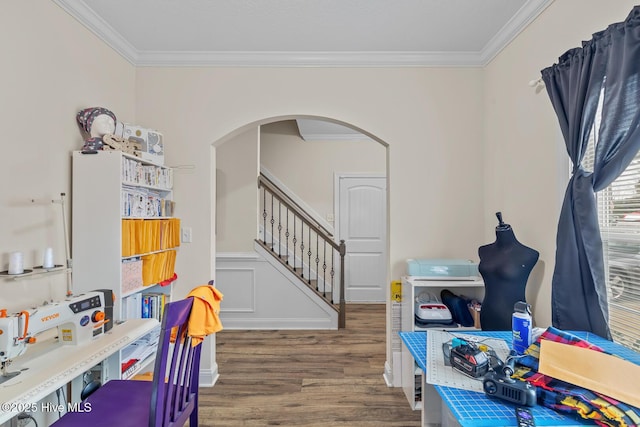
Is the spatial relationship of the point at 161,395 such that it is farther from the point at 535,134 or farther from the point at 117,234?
the point at 535,134

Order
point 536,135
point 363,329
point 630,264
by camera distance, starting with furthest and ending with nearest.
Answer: point 363,329, point 536,135, point 630,264

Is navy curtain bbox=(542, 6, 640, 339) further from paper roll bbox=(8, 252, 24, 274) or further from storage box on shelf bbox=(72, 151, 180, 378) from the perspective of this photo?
paper roll bbox=(8, 252, 24, 274)

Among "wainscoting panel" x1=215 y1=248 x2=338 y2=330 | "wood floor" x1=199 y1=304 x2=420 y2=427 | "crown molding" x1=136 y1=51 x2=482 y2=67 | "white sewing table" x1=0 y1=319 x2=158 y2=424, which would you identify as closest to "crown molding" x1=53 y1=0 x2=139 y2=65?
"crown molding" x1=136 y1=51 x2=482 y2=67

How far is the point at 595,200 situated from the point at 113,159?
8.75 ft

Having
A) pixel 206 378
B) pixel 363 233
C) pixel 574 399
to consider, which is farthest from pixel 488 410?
pixel 363 233

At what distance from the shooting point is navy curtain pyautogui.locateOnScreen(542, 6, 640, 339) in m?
1.38

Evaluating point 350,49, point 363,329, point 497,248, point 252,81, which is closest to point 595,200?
point 497,248

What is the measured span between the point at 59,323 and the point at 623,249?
8.58 feet

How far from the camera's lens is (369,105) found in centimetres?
281

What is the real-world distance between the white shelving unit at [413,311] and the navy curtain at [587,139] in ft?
2.59

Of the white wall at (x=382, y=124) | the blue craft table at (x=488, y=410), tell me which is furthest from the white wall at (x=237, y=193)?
the blue craft table at (x=488, y=410)

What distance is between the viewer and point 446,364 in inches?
54.1

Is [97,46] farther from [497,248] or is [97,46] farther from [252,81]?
[497,248]

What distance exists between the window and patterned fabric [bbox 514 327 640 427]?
0.51 metres
